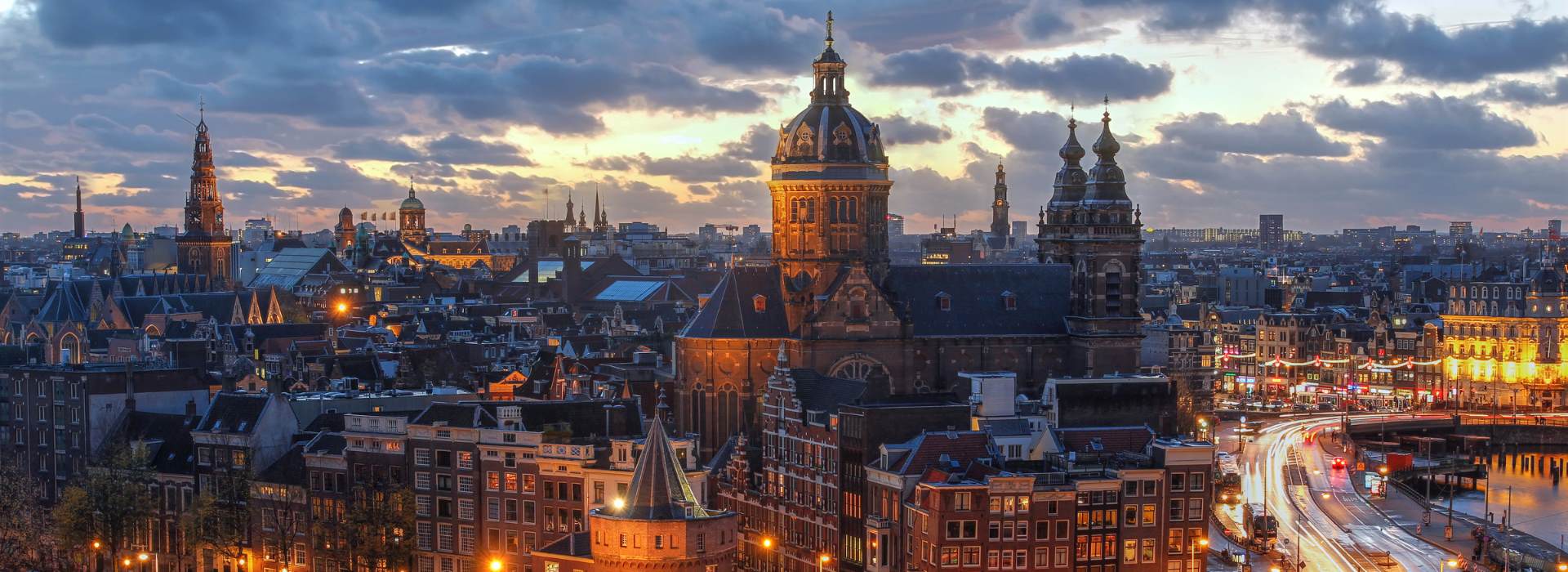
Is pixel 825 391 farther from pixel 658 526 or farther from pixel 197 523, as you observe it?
pixel 197 523

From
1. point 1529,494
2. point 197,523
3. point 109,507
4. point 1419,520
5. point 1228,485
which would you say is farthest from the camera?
point 1529,494

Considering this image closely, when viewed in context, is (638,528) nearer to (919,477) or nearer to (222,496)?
(919,477)

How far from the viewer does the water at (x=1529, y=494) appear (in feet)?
483

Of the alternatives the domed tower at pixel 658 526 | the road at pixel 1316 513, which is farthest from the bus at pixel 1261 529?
the domed tower at pixel 658 526

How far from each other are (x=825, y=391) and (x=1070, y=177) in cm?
3358

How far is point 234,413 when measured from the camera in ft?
369

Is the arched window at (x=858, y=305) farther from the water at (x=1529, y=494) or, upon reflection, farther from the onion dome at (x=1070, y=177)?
the water at (x=1529, y=494)

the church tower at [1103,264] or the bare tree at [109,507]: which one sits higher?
the church tower at [1103,264]

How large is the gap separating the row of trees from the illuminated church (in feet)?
75.2

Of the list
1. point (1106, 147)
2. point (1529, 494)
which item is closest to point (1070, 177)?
point (1106, 147)

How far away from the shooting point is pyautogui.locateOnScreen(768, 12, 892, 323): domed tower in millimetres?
121188

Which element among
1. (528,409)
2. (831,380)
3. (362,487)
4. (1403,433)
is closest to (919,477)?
(831,380)

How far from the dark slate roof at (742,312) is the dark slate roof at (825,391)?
9218mm

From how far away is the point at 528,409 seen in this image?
104 metres
